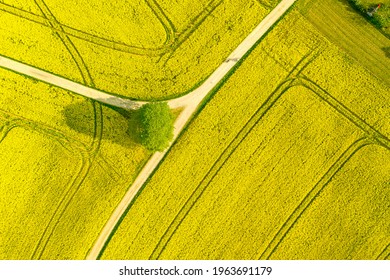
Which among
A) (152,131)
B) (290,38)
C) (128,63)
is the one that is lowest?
(152,131)

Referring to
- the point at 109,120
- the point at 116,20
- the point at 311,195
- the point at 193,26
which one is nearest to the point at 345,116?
the point at 311,195

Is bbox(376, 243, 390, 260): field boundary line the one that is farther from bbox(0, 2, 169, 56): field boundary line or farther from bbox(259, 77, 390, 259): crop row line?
bbox(0, 2, 169, 56): field boundary line

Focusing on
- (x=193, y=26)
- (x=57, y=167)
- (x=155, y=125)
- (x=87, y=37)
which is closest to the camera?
(x=155, y=125)

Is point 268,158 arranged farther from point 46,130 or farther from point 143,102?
point 46,130

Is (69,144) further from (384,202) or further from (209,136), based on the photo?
(384,202)

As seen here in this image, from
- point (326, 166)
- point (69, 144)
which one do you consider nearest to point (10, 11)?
point (69, 144)

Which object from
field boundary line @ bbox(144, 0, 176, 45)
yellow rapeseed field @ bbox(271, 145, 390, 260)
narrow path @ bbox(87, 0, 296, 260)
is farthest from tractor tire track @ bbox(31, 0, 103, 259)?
yellow rapeseed field @ bbox(271, 145, 390, 260)
